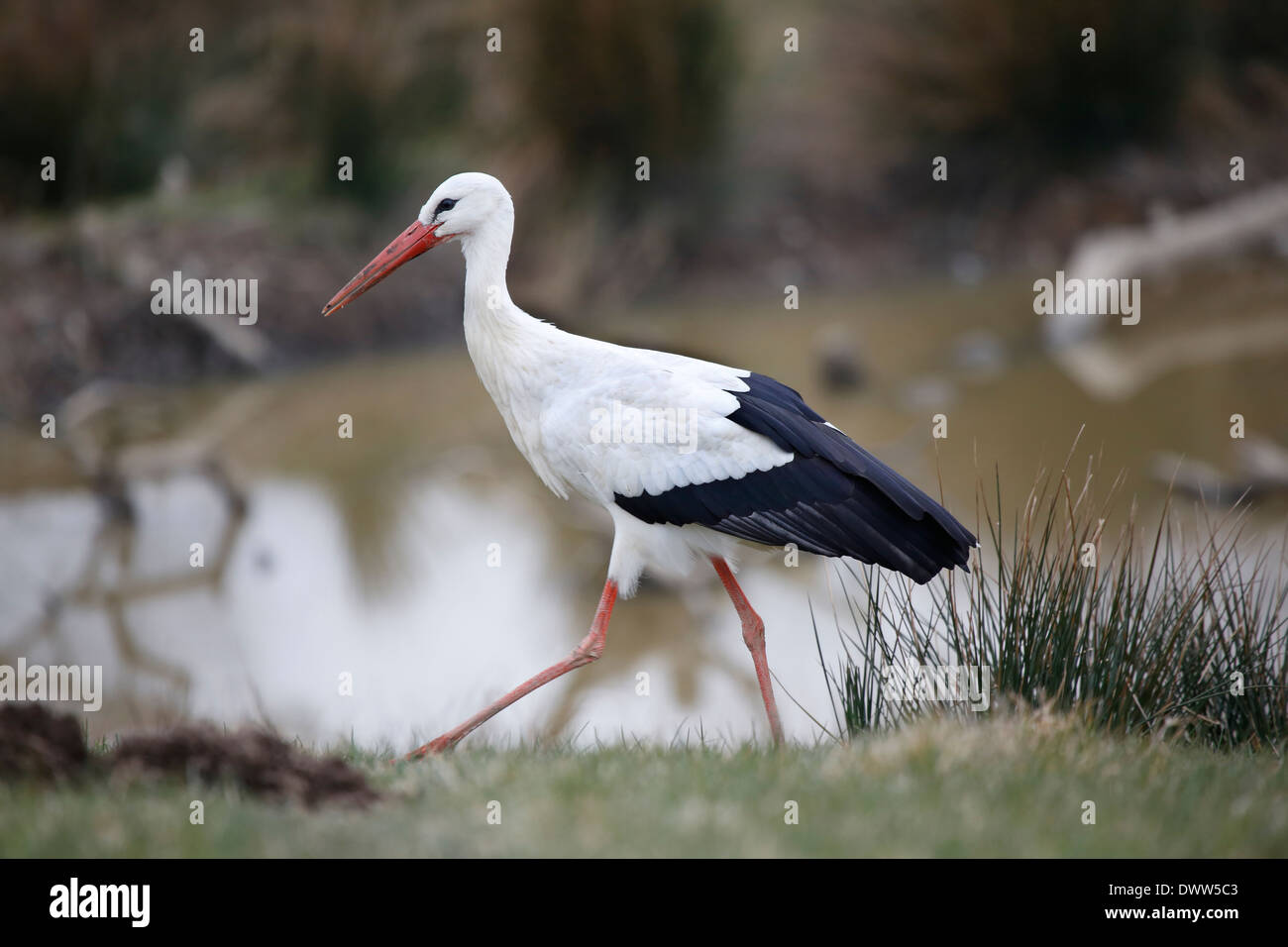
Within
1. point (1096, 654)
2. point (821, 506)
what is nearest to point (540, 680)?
point (821, 506)

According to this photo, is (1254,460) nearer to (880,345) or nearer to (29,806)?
(880,345)

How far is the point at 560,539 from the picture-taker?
1176 centimetres

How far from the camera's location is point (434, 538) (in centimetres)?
1188

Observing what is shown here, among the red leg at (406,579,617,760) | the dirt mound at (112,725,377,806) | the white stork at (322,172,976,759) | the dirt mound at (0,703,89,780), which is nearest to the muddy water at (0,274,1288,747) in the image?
the red leg at (406,579,617,760)

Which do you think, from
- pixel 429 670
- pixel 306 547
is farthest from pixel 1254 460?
pixel 306 547

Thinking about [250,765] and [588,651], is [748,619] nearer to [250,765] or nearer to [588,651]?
[588,651]

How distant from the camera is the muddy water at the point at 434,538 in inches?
353

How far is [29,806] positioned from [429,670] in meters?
5.45

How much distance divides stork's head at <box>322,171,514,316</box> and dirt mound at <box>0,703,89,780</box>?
2445 mm

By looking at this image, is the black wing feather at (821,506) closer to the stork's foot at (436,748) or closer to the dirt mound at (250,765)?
the stork's foot at (436,748)

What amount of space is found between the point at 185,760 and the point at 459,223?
291 centimetres

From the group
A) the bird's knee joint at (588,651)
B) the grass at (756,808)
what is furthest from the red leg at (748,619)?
the grass at (756,808)

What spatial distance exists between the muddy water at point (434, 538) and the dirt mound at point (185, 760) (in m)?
1.80

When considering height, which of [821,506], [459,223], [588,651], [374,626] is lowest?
[588,651]
